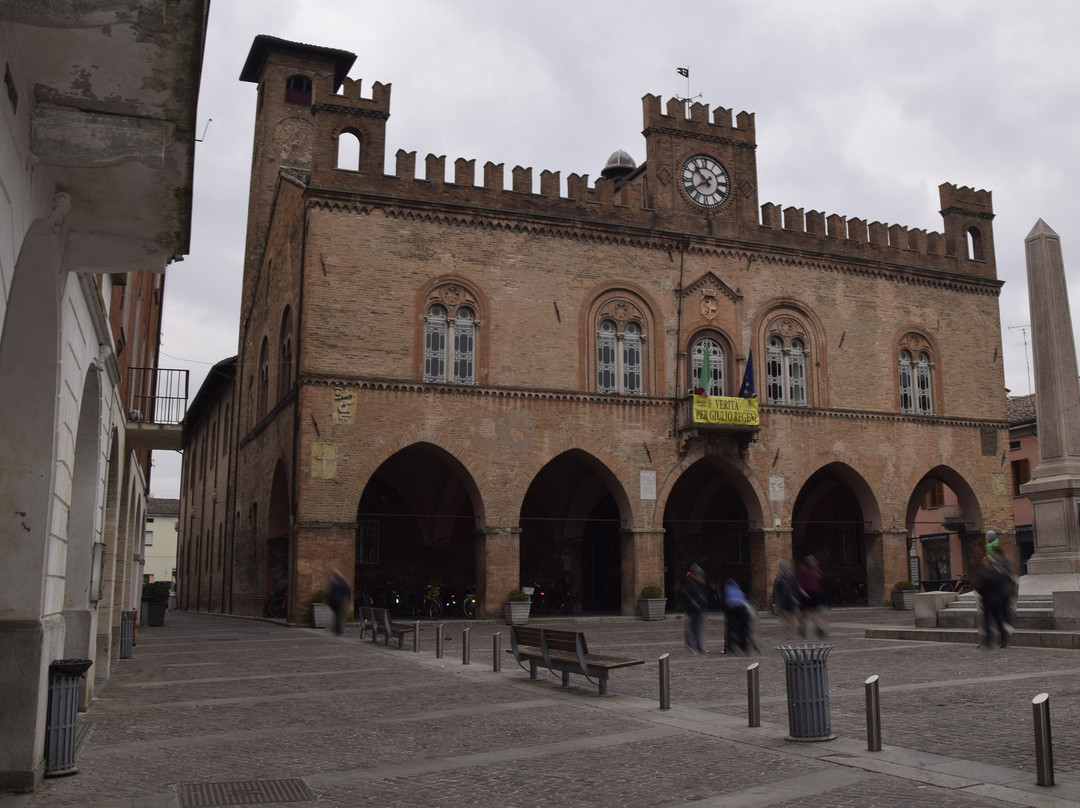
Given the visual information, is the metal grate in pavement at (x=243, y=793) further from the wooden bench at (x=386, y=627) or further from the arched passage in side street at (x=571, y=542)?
the arched passage in side street at (x=571, y=542)

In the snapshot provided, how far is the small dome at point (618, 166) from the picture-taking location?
42000 millimetres

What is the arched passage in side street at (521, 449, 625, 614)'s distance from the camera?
98.9 ft

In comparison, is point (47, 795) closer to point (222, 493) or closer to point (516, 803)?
point (516, 803)

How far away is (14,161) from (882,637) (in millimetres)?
16747

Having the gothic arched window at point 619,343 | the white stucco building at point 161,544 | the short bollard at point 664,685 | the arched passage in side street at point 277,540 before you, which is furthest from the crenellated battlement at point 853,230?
the white stucco building at point 161,544

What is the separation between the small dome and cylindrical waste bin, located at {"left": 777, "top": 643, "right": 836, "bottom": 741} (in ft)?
118

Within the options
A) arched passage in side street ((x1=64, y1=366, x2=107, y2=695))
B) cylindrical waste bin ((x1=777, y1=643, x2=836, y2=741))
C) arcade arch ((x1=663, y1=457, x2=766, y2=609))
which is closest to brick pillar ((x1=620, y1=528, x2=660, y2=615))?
arcade arch ((x1=663, y1=457, x2=766, y2=609))

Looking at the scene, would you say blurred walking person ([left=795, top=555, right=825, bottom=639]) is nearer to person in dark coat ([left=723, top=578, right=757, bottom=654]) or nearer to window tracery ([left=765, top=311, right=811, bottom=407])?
person in dark coat ([left=723, top=578, right=757, bottom=654])

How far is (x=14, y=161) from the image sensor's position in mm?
4848

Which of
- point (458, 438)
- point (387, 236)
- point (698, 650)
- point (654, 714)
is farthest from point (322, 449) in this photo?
point (654, 714)

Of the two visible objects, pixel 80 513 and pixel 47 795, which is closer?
pixel 47 795

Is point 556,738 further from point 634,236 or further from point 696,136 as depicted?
point 696,136

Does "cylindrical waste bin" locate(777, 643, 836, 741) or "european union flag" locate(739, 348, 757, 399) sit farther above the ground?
"european union flag" locate(739, 348, 757, 399)

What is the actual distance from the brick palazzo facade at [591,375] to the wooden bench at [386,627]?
444cm
